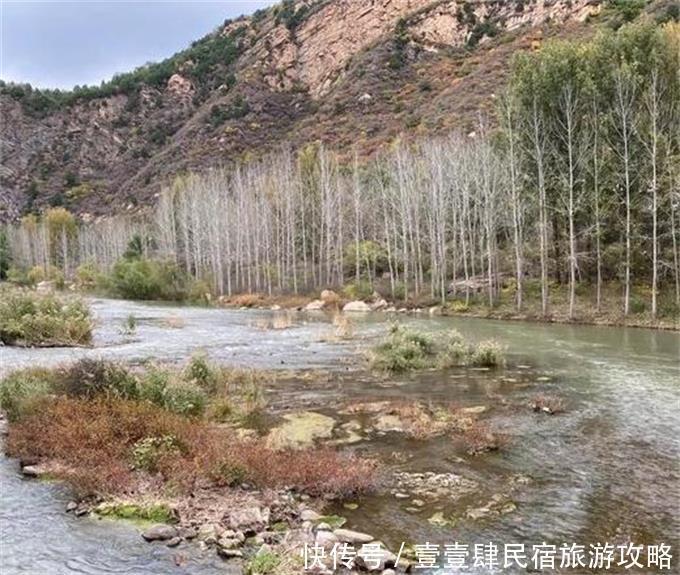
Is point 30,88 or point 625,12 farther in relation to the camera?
point 30,88

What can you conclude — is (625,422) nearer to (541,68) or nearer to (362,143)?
(541,68)

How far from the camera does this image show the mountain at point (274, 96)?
11206 centimetres

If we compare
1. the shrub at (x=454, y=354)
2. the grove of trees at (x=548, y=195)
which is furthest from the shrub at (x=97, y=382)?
the grove of trees at (x=548, y=195)

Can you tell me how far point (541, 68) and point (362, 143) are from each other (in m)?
68.4

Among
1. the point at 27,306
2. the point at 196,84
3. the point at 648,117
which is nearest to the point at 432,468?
the point at 27,306

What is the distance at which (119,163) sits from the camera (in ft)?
511

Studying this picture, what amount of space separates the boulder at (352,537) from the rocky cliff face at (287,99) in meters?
87.6

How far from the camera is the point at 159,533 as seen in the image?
8.25 metres

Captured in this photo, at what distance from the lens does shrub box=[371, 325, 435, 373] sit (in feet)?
71.1

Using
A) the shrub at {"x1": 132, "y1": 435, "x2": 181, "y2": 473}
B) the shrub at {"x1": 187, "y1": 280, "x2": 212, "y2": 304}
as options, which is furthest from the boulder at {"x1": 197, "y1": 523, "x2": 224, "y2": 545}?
the shrub at {"x1": 187, "y1": 280, "x2": 212, "y2": 304}

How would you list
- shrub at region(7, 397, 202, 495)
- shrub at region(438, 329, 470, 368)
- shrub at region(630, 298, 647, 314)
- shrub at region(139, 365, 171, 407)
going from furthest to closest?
shrub at region(630, 298, 647, 314)
shrub at region(438, 329, 470, 368)
shrub at region(139, 365, 171, 407)
shrub at region(7, 397, 202, 495)

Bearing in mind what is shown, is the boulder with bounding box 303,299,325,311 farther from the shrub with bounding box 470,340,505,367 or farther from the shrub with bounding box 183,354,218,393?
the shrub with bounding box 183,354,218,393

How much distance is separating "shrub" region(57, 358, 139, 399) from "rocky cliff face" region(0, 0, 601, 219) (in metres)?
82.8

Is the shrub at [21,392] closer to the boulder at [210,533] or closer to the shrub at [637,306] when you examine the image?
the boulder at [210,533]
